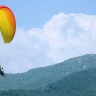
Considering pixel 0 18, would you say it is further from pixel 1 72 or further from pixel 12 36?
pixel 1 72

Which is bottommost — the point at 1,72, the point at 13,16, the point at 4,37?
the point at 1,72

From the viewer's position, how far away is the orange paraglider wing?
2588 cm

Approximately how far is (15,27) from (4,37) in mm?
1188

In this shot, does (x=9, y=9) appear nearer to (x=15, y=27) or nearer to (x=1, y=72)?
(x=15, y=27)

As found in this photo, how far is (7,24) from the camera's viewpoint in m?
26.1

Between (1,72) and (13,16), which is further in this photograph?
(13,16)

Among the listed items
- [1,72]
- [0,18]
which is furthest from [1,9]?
[1,72]

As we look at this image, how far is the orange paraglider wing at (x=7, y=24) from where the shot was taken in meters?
25.9

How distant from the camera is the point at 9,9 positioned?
2636 centimetres

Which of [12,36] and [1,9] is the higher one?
[1,9]

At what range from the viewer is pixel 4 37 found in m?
26.3

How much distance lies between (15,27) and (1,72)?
448cm

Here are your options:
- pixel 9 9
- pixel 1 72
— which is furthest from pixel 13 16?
pixel 1 72

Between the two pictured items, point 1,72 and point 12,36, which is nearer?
point 1,72
